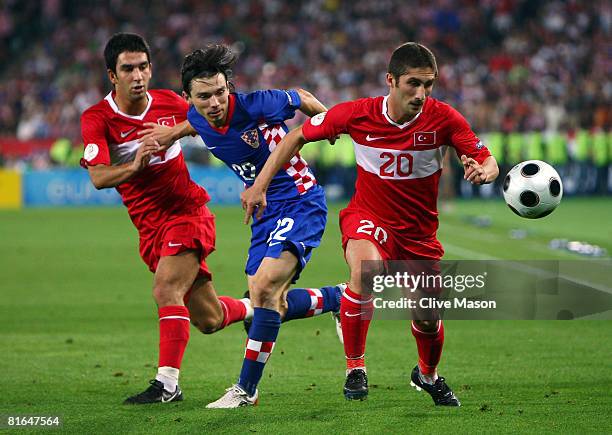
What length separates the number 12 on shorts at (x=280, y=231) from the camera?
6.41 meters

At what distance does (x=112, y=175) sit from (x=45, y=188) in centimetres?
1848

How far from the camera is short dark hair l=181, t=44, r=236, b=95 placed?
6.35 metres

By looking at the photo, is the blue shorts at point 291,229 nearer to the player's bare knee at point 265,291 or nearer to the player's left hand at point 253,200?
the player's bare knee at point 265,291

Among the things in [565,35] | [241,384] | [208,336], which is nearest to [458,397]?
[241,384]

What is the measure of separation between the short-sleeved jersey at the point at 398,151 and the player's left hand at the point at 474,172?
302 mm

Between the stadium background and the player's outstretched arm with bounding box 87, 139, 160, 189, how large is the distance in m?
1.25

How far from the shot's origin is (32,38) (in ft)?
103

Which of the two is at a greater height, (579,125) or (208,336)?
(579,125)

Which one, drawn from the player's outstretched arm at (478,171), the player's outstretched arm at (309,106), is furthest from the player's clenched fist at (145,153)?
the player's outstretched arm at (478,171)

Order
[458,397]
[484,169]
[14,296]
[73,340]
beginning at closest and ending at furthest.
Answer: [484,169] < [458,397] < [73,340] < [14,296]

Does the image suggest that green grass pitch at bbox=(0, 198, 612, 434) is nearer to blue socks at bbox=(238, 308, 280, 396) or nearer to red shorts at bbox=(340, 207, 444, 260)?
blue socks at bbox=(238, 308, 280, 396)

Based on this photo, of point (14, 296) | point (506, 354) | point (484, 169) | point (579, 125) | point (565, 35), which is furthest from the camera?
point (565, 35)

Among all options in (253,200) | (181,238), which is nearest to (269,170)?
(253,200)

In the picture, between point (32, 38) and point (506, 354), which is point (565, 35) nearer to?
point (32, 38)
